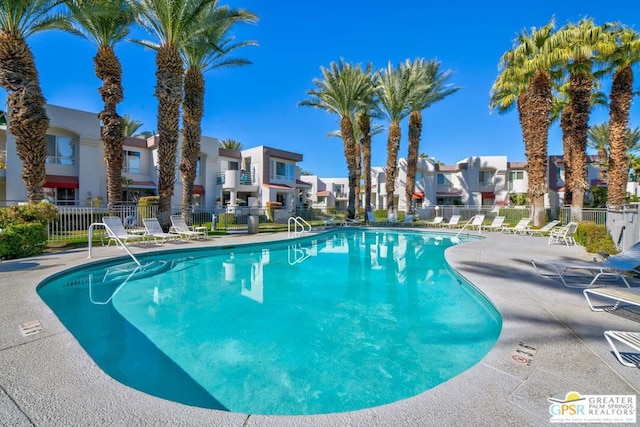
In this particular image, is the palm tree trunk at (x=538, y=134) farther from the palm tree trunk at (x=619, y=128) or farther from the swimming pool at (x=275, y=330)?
the swimming pool at (x=275, y=330)

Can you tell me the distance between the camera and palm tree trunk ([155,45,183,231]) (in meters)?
15.0

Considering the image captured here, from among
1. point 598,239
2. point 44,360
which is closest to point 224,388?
point 44,360

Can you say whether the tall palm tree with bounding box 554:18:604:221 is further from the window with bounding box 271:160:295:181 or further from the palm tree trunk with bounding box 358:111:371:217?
the window with bounding box 271:160:295:181

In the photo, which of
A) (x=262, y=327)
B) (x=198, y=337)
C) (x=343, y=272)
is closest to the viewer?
(x=198, y=337)

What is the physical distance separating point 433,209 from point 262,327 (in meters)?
30.1

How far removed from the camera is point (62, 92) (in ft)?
68.5

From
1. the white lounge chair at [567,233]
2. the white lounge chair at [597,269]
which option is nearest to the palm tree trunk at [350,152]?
the white lounge chair at [567,233]

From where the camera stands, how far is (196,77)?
17328 millimetres

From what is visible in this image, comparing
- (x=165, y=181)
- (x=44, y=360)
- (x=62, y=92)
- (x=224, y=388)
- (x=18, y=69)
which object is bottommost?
(x=224, y=388)

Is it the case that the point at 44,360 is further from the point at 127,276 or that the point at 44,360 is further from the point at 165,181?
the point at 165,181

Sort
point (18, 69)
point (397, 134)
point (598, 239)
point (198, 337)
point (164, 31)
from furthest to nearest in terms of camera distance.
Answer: point (397, 134) → point (164, 31) → point (18, 69) → point (598, 239) → point (198, 337)

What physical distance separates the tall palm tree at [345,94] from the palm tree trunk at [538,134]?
1159 cm

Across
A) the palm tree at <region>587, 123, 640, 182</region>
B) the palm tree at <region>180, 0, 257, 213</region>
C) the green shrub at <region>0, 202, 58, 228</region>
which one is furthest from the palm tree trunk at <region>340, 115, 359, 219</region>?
the palm tree at <region>587, 123, 640, 182</region>

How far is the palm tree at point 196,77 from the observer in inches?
640
